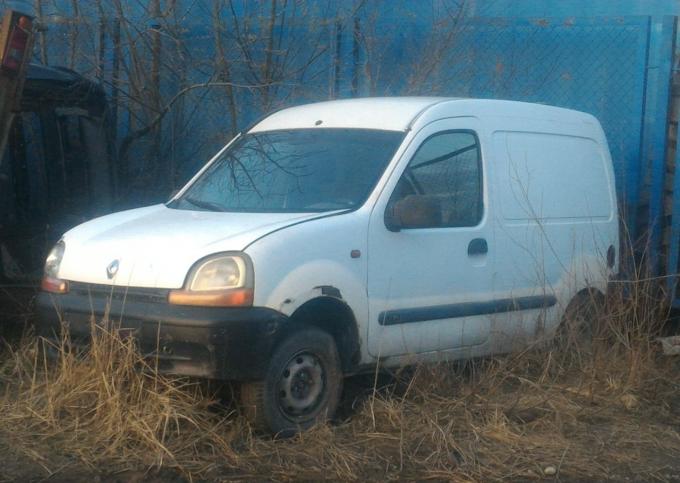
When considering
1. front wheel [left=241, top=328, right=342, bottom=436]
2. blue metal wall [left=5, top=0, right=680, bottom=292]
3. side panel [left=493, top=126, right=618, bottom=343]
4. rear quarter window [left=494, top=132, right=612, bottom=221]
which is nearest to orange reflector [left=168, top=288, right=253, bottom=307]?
front wheel [left=241, top=328, right=342, bottom=436]

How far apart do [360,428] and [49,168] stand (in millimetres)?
3962

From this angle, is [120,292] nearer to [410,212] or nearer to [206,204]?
[206,204]

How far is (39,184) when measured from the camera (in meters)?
8.17

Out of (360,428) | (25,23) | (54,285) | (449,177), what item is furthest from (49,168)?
(360,428)

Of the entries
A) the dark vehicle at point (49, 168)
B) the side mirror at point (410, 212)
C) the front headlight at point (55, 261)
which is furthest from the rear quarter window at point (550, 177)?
the dark vehicle at point (49, 168)

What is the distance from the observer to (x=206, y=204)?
6.36 meters

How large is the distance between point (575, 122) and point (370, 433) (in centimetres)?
319

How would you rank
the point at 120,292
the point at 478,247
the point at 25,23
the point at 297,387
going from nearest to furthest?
1. the point at 120,292
2. the point at 297,387
3. the point at 25,23
4. the point at 478,247

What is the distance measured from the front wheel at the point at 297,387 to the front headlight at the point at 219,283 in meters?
0.40

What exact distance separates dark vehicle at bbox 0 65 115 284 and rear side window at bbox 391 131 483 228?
10.2 ft

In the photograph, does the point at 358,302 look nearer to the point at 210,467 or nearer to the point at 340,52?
the point at 210,467

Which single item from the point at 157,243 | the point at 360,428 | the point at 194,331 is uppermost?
the point at 157,243

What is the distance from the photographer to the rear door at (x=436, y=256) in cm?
587

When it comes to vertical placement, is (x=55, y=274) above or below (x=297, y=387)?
above
